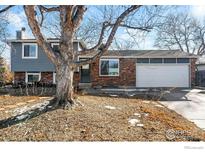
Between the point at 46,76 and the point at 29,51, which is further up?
the point at 29,51

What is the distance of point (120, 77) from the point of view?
17.3 m

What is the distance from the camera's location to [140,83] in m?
17.1

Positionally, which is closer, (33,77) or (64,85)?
(64,85)

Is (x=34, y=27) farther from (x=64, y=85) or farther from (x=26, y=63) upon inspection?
(x=26, y=63)

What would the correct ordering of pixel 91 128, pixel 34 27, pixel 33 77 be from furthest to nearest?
pixel 33 77, pixel 34 27, pixel 91 128

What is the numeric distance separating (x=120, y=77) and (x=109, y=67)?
989 mm

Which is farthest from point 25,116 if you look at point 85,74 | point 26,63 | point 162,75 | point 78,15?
point 162,75

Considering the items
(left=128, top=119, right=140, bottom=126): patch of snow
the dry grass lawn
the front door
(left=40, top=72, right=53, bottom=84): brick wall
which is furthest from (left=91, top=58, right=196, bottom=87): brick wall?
(left=128, top=119, right=140, bottom=126): patch of snow

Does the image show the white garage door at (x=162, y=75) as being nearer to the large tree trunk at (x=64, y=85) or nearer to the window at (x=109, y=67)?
the window at (x=109, y=67)

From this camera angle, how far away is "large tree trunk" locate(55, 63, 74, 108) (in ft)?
19.3

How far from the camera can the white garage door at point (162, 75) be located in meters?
16.9
